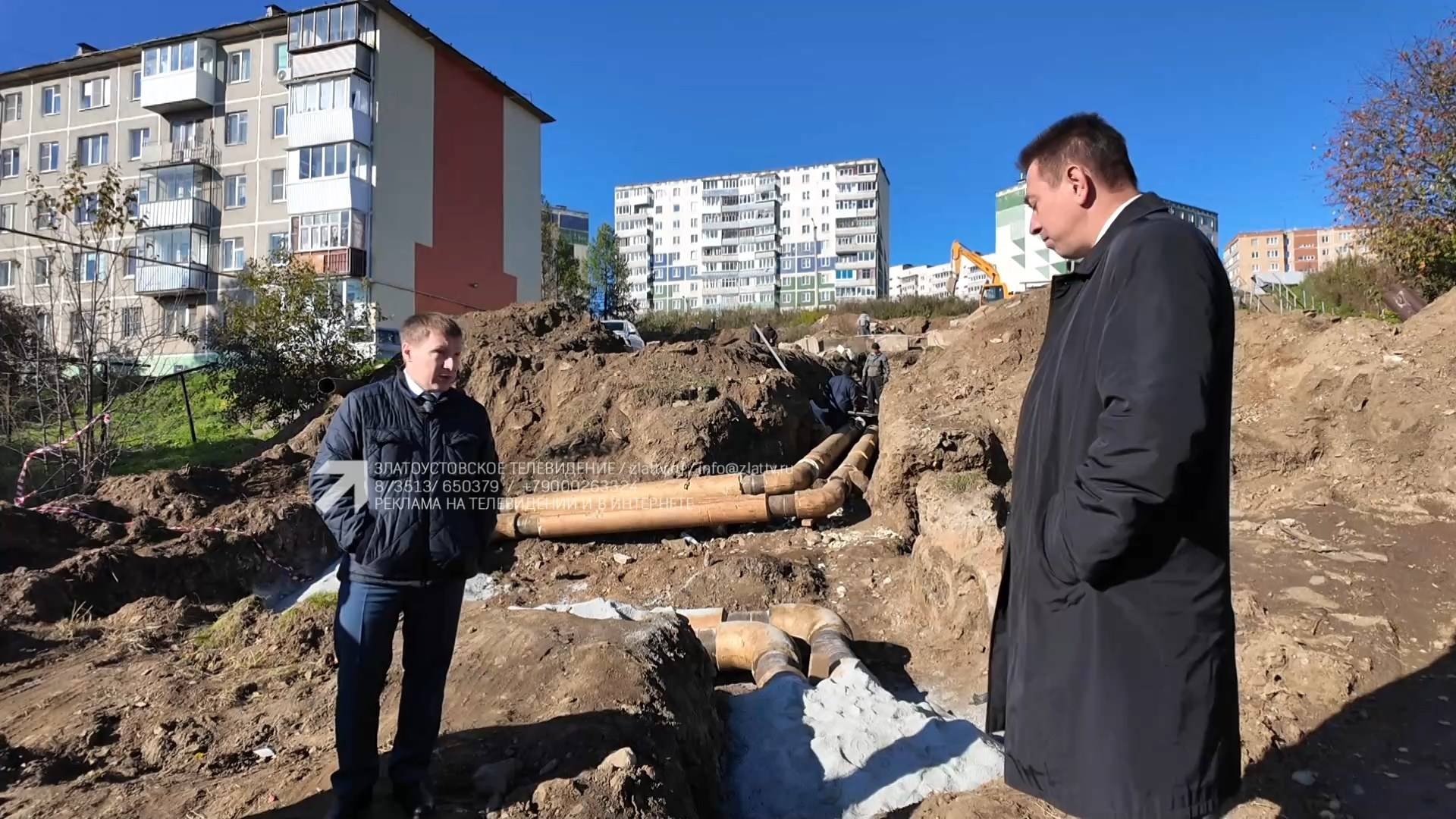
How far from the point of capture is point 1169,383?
4.91ft

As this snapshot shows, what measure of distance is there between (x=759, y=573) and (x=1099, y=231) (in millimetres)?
6048

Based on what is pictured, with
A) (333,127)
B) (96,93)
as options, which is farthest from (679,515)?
(96,93)

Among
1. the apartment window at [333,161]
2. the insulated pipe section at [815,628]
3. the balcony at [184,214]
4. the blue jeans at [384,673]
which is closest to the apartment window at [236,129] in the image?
the balcony at [184,214]

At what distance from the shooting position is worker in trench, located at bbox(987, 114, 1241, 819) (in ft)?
4.98

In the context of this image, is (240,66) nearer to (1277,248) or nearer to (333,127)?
(333,127)

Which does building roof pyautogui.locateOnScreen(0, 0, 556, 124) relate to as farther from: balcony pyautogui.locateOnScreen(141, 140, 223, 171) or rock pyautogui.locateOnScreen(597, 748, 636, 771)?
rock pyautogui.locateOnScreen(597, 748, 636, 771)

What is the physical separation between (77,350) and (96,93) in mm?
31494

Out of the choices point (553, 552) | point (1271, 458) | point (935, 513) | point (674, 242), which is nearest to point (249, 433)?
point (553, 552)

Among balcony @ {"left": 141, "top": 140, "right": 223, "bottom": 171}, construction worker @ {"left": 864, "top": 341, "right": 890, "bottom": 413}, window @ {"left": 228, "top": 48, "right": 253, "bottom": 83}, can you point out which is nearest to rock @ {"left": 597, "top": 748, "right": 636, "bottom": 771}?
construction worker @ {"left": 864, "top": 341, "right": 890, "bottom": 413}

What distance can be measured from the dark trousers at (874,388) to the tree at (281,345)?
1147cm

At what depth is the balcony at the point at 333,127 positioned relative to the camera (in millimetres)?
27312

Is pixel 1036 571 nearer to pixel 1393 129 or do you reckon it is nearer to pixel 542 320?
pixel 1393 129

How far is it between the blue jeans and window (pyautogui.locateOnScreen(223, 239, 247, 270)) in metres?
32.4

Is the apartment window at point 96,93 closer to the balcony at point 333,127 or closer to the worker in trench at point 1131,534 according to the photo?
the balcony at point 333,127
